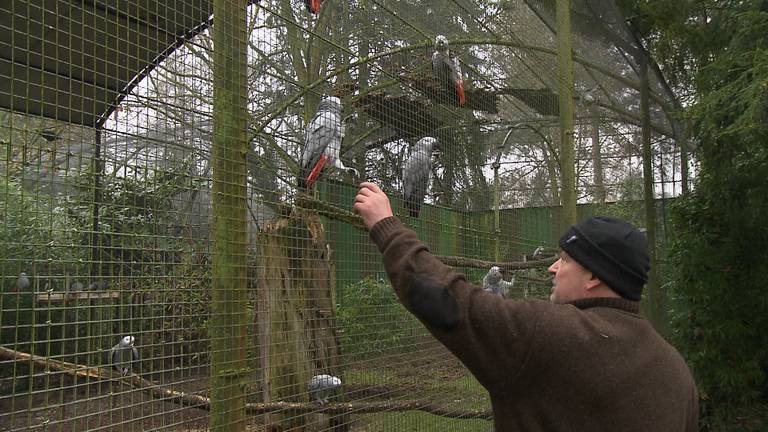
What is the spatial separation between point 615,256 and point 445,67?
2285mm

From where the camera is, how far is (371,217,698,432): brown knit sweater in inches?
38.8

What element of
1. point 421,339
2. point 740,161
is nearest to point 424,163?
point 421,339

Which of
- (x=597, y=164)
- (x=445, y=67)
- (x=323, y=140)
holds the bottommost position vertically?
(x=323, y=140)

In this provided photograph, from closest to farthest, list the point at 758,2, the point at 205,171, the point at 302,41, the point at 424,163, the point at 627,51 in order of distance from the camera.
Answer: the point at 205,171 < the point at 424,163 < the point at 758,2 < the point at 302,41 < the point at 627,51

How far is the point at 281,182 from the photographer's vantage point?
8.53ft

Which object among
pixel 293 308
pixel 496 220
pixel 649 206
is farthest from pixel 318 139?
pixel 649 206

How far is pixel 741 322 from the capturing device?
436 centimetres

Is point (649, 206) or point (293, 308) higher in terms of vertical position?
point (649, 206)

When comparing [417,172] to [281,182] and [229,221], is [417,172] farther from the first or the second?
[229,221]

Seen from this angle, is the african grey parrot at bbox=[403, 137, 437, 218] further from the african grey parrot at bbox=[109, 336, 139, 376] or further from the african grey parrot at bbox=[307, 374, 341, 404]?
the african grey parrot at bbox=[109, 336, 139, 376]

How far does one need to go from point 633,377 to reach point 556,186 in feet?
11.9

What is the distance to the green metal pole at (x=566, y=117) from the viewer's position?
11.5 ft

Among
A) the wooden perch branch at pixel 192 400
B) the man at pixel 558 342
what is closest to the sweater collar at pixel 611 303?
the man at pixel 558 342

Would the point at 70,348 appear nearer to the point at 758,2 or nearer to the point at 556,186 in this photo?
the point at 556,186
